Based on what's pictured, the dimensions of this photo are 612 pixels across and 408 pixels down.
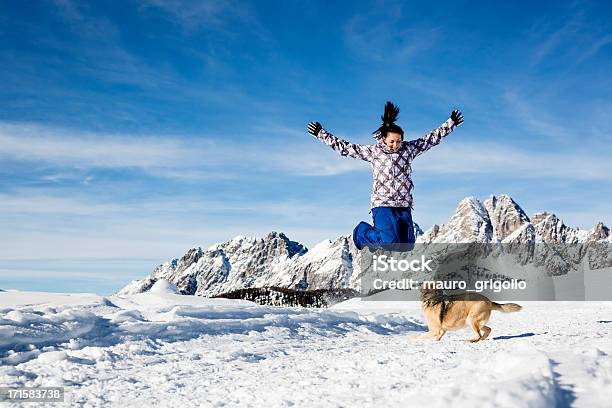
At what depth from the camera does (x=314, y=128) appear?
8.38 metres

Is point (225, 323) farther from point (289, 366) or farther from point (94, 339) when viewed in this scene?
point (289, 366)

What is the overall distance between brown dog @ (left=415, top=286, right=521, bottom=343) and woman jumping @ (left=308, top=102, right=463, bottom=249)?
1608 millimetres

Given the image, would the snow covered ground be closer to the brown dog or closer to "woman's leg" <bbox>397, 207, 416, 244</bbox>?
the brown dog

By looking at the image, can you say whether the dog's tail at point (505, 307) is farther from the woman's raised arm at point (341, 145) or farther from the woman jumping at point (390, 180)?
the woman's raised arm at point (341, 145)

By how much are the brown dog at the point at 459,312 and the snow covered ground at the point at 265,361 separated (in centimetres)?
31

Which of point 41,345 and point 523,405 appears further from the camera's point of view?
point 41,345

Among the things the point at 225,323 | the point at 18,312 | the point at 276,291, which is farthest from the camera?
the point at 276,291

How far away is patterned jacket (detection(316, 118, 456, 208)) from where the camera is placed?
7.75 meters

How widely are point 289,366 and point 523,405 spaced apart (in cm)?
238

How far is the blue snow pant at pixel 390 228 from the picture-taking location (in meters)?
7.62

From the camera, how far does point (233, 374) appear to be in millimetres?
4305

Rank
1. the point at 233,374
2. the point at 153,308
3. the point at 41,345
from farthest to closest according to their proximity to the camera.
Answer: the point at 153,308 < the point at 41,345 < the point at 233,374

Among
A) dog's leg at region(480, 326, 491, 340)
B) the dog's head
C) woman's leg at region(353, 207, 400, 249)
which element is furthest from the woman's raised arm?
dog's leg at region(480, 326, 491, 340)

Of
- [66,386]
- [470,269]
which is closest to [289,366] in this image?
[66,386]
